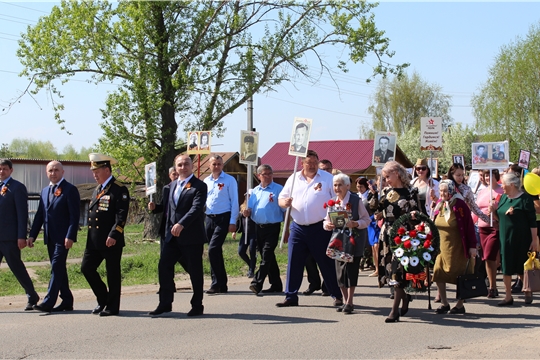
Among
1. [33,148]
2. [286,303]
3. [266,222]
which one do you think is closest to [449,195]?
[286,303]

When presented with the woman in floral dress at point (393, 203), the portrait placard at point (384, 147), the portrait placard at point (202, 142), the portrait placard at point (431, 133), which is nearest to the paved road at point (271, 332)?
the woman in floral dress at point (393, 203)

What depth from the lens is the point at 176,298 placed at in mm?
11555

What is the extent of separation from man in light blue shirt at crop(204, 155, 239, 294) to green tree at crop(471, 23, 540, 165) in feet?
133

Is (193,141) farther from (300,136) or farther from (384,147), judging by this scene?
(300,136)

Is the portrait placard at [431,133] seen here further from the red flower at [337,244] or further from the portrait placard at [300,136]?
the red flower at [337,244]

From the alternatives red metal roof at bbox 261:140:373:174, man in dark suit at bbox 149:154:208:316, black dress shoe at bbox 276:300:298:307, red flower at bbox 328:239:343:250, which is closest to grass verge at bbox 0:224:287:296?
man in dark suit at bbox 149:154:208:316

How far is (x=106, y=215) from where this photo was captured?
31.7ft

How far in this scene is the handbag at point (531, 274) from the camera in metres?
10.6

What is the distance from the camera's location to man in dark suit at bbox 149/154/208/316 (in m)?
9.55

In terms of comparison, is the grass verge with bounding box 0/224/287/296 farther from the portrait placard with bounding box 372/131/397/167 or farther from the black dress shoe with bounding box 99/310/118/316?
the black dress shoe with bounding box 99/310/118/316

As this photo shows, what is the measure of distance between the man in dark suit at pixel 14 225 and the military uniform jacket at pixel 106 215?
4.01 ft

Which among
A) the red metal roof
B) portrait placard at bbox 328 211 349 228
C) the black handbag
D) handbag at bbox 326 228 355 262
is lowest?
the black handbag

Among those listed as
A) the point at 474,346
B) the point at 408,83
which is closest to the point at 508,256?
the point at 474,346

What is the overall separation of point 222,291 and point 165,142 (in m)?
14.3
